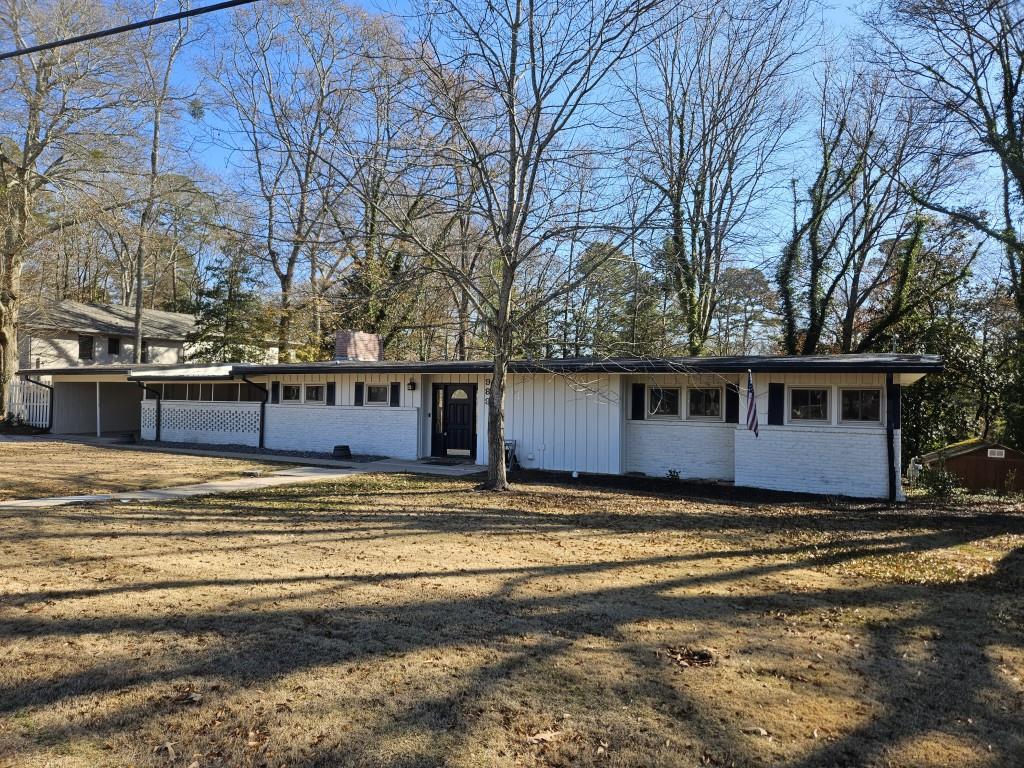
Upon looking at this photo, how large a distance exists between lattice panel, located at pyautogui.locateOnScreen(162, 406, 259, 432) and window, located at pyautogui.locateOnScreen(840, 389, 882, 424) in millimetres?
15262

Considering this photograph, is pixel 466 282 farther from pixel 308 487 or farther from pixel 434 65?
pixel 308 487

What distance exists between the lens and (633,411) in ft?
49.2

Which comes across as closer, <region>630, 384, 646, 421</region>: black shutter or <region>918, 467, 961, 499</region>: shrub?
<region>918, 467, 961, 499</region>: shrub

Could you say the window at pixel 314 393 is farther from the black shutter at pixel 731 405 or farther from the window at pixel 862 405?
the window at pixel 862 405

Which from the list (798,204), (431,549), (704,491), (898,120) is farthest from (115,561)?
(798,204)

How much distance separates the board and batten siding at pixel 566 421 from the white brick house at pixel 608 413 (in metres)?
0.03

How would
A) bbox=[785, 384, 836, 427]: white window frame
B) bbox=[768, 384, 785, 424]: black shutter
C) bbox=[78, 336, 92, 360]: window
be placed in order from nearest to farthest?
bbox=[785, 384, 836, 427]: white window frame
bbox=[768, 384, 785, 424]: black shutter
bbox=[78, 336, 92, 360]: window

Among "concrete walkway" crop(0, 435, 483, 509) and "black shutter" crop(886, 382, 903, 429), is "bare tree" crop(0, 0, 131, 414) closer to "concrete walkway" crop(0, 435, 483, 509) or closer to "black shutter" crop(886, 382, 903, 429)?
"concrete walkway" crop(0, 435, 483, 509)

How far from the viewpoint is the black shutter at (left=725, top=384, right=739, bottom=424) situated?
45.3 ft

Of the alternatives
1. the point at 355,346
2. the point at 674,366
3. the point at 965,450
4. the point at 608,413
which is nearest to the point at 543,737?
the point at 674,366

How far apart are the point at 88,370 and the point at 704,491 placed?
19.3m

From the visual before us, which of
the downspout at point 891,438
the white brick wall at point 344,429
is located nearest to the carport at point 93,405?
the white brick wall at point 344,429

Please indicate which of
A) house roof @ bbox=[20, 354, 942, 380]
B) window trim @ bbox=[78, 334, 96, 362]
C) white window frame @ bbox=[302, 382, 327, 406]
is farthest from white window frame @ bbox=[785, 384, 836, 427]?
window trim @ bbox=[78, 334, 96, 362]

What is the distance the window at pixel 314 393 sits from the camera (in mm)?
18969
